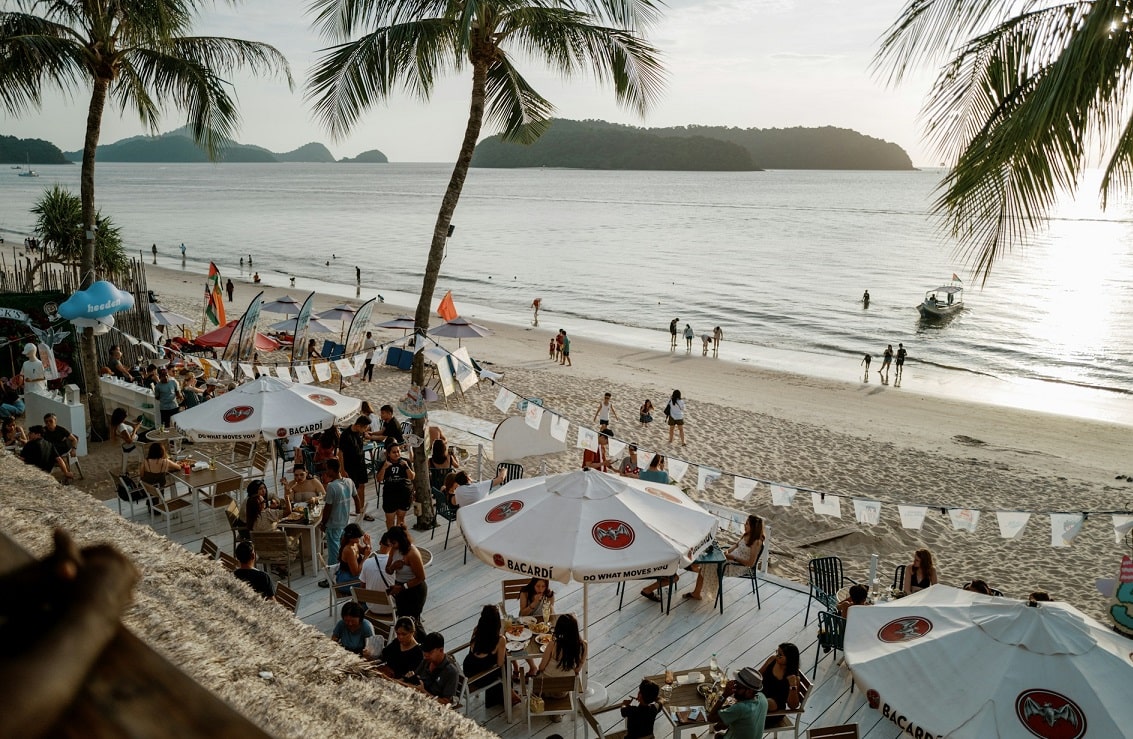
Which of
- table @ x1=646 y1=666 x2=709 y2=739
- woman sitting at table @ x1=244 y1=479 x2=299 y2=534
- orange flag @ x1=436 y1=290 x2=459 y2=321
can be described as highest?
orange flag @ x1=436 y1=290 x2=459 y2=321

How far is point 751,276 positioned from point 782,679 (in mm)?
58623

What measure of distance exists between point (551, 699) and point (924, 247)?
92835 mm

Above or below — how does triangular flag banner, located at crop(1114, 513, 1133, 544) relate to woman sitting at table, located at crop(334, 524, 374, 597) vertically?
above

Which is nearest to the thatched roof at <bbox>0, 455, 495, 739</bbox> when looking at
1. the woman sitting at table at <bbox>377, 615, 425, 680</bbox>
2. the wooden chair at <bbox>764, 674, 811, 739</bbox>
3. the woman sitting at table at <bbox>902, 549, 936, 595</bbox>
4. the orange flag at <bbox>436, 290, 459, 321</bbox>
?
the woman sitting at table at <bbox>377, 615, 425, 680</bbox>

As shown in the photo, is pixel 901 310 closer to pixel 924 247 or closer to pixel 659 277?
pixel 659 277

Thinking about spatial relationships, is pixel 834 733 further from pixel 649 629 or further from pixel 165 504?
pixel 165 504

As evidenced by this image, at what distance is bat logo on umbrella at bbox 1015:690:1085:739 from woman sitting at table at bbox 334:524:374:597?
6.15 meters

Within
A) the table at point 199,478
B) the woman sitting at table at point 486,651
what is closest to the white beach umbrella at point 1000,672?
the woman sitting at table at point 486,651

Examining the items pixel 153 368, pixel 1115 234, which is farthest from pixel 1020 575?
pixel 1115 234

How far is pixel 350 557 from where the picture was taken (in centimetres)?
845

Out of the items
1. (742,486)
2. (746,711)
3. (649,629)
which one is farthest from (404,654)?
(742,486)

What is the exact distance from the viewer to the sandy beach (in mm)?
13344

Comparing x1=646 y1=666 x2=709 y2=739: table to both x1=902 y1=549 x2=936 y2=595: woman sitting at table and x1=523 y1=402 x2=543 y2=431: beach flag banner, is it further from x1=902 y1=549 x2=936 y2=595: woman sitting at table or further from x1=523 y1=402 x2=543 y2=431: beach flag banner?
x1=523 y1=402 x2=543 y2=431: beach flag banner

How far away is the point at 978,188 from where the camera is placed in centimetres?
566
